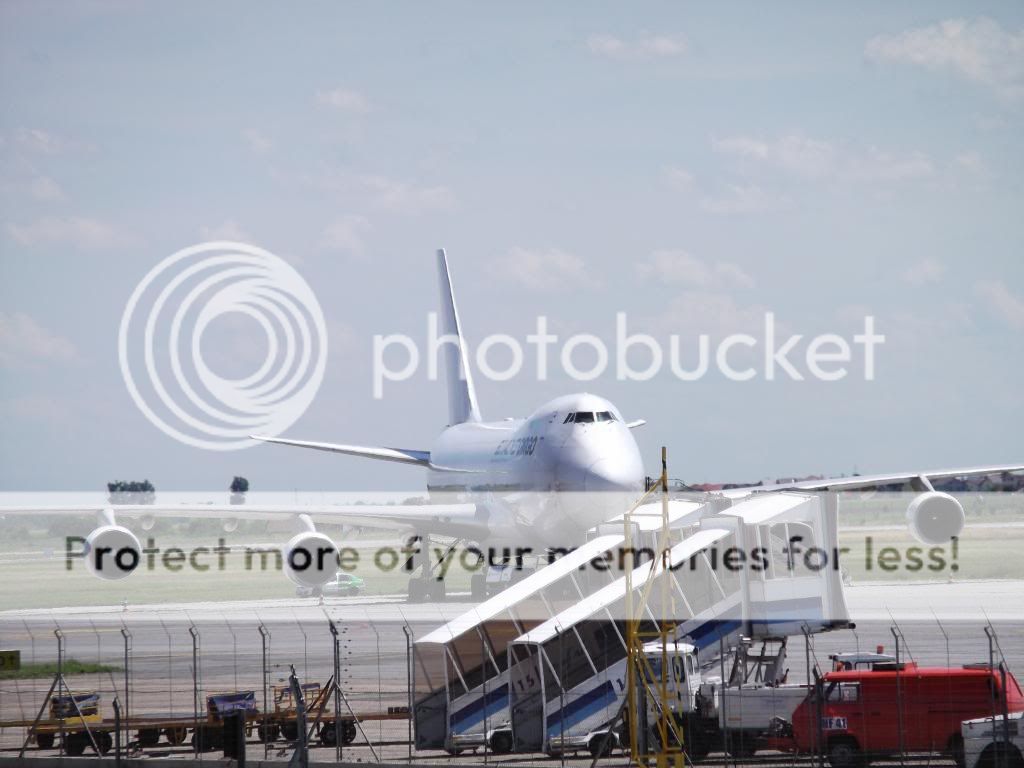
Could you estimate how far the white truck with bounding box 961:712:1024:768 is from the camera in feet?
57.0

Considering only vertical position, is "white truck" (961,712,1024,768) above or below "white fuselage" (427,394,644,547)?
below

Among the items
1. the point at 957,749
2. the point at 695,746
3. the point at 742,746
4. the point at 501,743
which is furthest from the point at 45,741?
the point at 957,749

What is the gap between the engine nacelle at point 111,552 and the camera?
43125 millimetres

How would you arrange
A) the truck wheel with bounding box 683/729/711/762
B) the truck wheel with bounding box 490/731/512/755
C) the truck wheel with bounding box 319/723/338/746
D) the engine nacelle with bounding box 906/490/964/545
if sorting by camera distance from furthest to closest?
the engine nacelle with bounding box 906/490/964/545 → the truck wheel with bounding box 319/723/338/746 → the truck wheel with bounding box 490/731/512/755 → the truck wheel with bounding box 683/729/711/762

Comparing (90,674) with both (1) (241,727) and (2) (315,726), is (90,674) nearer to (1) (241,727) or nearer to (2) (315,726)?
(2) (315,726)

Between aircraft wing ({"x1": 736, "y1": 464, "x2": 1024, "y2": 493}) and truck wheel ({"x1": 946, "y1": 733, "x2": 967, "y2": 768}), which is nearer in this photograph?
truck wheel ({"x1": 946, "y1": 733, "x2": 967, "y2": 768})

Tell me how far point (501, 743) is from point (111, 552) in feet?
83.6

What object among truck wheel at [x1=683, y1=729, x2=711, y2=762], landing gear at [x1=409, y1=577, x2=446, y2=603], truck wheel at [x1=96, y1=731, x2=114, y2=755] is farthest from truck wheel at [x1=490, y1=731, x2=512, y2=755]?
landing gear at [x1=409, y1=577, x2=446, y2=603]

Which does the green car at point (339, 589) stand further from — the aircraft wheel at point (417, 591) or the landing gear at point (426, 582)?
the aircraft wheel at point (417, 591)

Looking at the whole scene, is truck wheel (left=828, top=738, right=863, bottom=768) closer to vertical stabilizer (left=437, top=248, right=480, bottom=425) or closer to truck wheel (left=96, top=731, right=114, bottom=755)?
truck wheel (left=96, top=731, right=114, bottom=755)

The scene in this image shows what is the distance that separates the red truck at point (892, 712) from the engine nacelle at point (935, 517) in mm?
24721

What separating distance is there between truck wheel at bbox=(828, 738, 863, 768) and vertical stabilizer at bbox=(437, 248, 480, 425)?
44.0 meters

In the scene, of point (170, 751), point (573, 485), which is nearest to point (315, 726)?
point (170, 751)

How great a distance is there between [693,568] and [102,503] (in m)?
28.2
